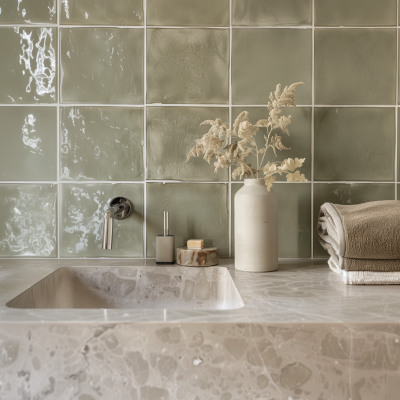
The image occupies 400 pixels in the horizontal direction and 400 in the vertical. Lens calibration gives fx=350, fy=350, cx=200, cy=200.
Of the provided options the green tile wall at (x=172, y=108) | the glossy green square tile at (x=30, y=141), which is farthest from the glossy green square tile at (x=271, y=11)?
the glossy green square tile at (x=30, y=141)

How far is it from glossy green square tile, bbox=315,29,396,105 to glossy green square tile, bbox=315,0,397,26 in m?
A: 0.03

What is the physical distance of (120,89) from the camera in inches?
38.6

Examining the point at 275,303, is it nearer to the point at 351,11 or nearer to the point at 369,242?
the point at 369,242

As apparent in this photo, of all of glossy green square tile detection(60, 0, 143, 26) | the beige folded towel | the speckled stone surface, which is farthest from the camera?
glossy green square tile detection(60, 0, 143, 26)

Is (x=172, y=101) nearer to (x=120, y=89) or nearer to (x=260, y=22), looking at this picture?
(x=120, y=89)

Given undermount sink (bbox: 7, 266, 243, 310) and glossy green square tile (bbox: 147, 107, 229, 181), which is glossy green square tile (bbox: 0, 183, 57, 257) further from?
glossy green square tile (bbox: 147, 107, 229, 181)

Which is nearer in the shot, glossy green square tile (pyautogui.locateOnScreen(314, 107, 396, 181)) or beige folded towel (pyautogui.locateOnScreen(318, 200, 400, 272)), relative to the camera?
beige folded towel (pyautogui.locateOnScreen(318, 200, 400, 272))

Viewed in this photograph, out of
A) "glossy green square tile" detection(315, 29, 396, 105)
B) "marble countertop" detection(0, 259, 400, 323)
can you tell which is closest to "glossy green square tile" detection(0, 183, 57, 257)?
"marble countertop" detection(0, 259, 400, 323)

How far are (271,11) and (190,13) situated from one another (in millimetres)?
227

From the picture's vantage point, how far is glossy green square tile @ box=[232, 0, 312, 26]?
3.21ft

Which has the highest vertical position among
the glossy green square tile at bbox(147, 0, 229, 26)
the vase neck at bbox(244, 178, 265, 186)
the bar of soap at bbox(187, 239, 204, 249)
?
the glossy green square tile at bbox(147, 0, 229, 26)

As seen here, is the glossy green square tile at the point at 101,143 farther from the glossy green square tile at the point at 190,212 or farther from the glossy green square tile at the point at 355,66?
the glossy green square tile at the point at 355,66

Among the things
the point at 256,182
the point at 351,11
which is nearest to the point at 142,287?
the point at 256,182

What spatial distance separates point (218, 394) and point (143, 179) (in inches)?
24.5
